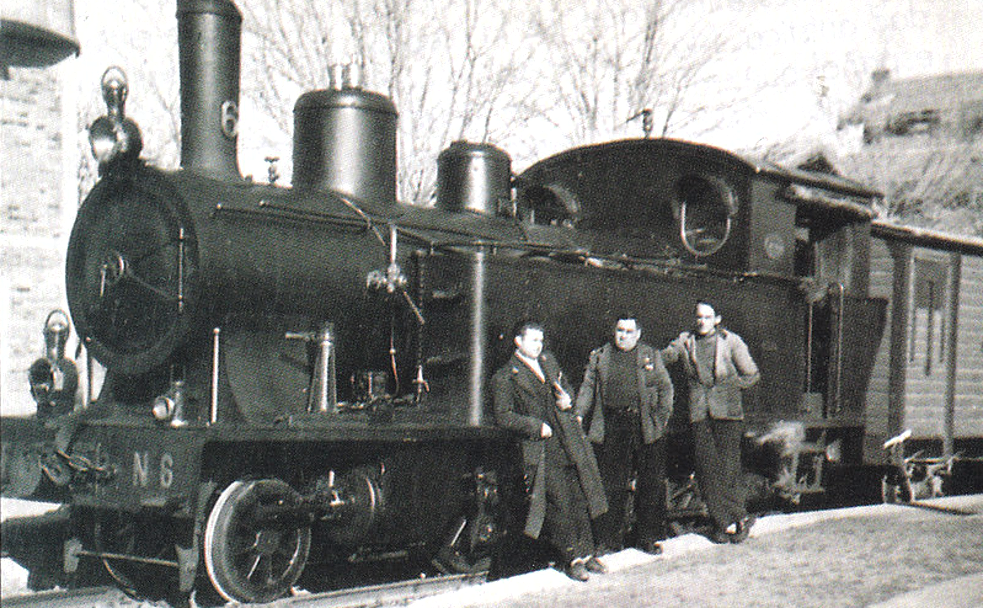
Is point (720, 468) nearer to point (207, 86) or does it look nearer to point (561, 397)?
point (561, 397)

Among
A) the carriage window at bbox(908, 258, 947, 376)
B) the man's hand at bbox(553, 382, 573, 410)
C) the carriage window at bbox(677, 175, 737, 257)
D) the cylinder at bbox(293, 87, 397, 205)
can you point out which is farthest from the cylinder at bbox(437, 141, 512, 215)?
the carriage window at bbox(908, 258, 947, 376)

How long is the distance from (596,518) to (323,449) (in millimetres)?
1618

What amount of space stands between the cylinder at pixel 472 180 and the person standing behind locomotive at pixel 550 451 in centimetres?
192

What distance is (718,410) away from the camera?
6.75m

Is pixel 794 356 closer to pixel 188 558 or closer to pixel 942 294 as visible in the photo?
pixel 942 294

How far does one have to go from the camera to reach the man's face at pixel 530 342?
18.7 ft

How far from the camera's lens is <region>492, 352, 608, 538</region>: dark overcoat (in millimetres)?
5617

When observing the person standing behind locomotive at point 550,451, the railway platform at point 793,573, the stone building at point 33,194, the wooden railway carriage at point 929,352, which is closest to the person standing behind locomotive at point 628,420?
the railway platform at point 793,573

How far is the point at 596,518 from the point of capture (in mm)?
5898

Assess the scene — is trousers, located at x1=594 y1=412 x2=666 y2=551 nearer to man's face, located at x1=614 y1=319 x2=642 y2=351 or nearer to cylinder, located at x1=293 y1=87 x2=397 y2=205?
man's face, located at x1=614 y1=319 x2=642 y2=351

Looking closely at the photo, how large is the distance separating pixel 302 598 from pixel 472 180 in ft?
11.0

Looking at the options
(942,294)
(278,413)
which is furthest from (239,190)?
(942,294)

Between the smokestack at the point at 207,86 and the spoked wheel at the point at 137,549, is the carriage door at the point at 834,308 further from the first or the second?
the spoked wheel at the point at 137,549

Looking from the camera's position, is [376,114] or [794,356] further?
[794,356]
